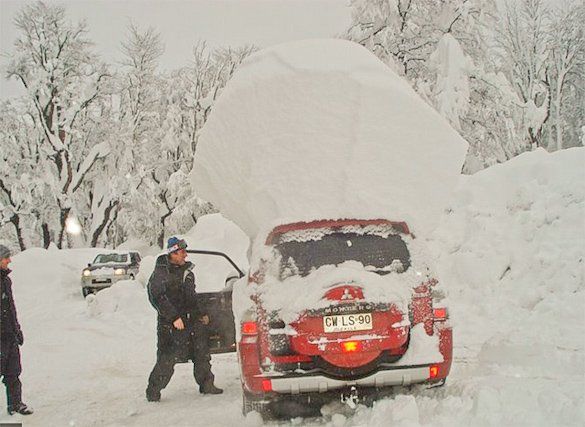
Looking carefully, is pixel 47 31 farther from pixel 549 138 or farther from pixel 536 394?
pixel 536 394

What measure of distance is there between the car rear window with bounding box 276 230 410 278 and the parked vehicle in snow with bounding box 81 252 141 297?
15.3 meters

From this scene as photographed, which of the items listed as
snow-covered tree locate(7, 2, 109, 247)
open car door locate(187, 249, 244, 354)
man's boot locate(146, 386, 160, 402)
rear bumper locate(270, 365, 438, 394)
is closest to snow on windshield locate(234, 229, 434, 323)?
rear bumper locate(270, 365, 438, 394)

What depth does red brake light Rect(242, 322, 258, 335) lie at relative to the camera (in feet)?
15.4

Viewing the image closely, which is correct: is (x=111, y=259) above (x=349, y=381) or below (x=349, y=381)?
above

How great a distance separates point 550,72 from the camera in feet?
112

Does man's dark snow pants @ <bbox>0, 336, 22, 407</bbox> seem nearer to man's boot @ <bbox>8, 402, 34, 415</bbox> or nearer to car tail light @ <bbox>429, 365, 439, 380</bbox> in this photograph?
man's boot @ <bbox>8, 402, 34, 415</bbox>

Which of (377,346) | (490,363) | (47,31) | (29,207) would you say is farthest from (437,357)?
(47,31)

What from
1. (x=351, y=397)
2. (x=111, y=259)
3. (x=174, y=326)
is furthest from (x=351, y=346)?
(x=111, y=259)

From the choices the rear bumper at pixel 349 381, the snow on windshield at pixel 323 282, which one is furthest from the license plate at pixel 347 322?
the rear bumper at pixel 349 381

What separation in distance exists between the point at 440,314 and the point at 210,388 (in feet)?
9.65

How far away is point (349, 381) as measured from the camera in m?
4.58

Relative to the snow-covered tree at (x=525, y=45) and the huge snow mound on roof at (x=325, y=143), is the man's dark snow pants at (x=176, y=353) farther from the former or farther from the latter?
the snow-covered tree at (x=525, y=45)

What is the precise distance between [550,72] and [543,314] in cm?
3014

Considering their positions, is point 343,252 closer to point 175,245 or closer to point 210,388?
point 175,245
